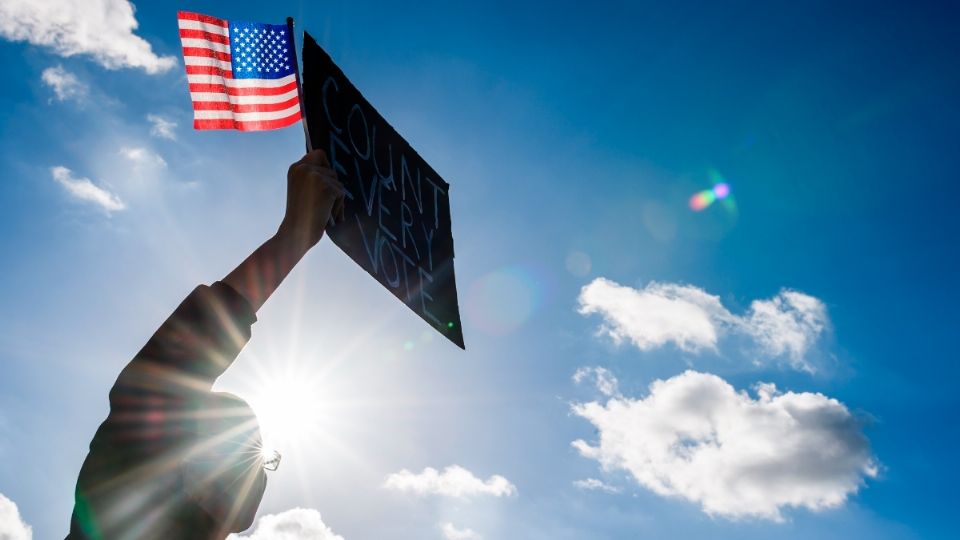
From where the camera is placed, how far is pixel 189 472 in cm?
155

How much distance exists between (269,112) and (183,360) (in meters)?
4.49

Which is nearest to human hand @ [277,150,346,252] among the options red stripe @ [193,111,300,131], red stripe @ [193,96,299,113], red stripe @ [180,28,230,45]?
red stripe @ [193,111,300,131]

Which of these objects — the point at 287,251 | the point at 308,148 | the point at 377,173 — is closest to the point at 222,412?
the point at 287,251

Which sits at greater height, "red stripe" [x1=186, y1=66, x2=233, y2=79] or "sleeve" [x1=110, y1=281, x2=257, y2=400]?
"red stripe" [x1=186, y1=66, x2=233, y2=79]

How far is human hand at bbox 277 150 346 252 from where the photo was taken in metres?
2.29

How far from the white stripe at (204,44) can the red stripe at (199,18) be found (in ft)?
0.61

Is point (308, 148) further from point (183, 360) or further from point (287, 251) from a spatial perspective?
point (183, 360)

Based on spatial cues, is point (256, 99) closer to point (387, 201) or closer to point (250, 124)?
point (250, 124)

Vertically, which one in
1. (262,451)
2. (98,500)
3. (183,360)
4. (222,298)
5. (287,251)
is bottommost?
(98,500)

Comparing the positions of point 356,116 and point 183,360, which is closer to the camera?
point 183,360

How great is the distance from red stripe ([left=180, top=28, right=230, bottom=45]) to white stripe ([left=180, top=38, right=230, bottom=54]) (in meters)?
0.03

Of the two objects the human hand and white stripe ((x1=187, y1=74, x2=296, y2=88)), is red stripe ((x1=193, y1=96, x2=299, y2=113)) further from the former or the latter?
the human hand

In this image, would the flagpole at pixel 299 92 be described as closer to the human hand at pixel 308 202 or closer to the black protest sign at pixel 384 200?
the black protest sign at pixel 384 200

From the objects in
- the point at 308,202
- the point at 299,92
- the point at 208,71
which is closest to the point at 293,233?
the point at 308,202
